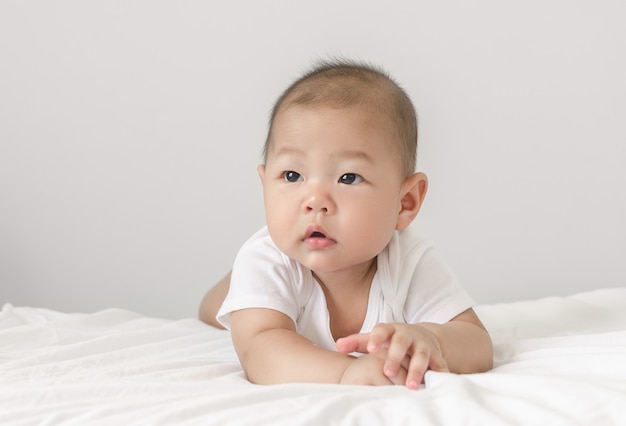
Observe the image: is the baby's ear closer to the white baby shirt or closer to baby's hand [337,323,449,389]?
the white baby shirt

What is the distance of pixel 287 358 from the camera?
134 centimetres

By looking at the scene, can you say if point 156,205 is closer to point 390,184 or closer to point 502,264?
point 502,264

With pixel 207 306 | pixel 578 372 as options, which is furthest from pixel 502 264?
pixel 578 372

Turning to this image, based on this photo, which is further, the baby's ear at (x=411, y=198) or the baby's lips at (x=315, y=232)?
the baby's ear at (x=411, y=198)

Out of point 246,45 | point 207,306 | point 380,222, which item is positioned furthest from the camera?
point 246,45

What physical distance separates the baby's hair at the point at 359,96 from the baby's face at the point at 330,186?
0.02m

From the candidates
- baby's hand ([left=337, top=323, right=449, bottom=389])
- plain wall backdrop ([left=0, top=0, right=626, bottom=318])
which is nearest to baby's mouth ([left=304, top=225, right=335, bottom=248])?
baby's hand ([left=337, top=323, right=449, bottom=389])

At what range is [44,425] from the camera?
110 cm

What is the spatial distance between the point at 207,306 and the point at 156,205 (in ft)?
2.95

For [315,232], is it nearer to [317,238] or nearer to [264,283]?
[317,238]

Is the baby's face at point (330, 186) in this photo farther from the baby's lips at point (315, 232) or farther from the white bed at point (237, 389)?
the white bed at point (237, 389)

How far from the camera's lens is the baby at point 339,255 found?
1.37m

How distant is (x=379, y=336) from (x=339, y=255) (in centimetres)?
27

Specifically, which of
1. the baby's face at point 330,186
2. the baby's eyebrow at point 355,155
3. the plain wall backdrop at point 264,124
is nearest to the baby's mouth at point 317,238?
the baby's face at point 330,186
